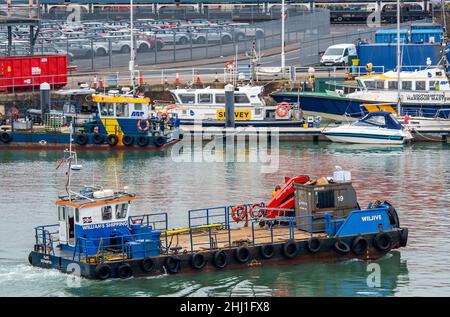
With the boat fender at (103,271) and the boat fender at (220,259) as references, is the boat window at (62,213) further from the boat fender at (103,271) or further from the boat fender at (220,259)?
the boat fender at (220,259)

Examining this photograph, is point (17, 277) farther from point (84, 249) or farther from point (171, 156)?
point (171, 156)

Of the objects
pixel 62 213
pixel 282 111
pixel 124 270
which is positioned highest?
pixel 282 111

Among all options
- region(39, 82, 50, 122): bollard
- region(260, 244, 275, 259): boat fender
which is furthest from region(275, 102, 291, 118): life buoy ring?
region(260, 244, 275, 259): boat fender

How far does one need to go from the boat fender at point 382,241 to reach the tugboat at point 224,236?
3cm

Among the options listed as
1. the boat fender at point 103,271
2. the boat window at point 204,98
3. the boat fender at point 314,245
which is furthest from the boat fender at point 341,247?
the boat window at point 204,98

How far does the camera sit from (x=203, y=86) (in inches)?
2943

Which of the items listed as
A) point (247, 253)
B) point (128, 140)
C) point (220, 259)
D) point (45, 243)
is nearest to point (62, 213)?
point (45, 243)

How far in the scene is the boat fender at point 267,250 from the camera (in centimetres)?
3888

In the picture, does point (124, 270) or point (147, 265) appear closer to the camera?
point (124, 270)

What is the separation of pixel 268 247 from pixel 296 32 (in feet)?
182

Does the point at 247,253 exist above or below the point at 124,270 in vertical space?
above

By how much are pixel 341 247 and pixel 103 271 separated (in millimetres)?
7353

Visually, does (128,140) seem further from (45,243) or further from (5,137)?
(45,243)

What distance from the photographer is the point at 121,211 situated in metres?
38.5
